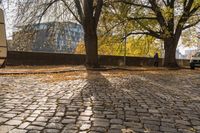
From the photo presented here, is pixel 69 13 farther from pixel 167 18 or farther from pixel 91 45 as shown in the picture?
pixel 167 18

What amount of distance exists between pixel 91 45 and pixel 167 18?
30.7ft

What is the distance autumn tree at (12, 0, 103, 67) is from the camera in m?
21.8

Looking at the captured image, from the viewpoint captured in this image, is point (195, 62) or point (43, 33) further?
point (195, 62)

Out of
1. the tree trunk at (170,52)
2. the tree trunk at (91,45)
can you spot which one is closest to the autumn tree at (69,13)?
the tree trunk at (91,45)

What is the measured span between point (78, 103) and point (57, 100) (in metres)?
0.71

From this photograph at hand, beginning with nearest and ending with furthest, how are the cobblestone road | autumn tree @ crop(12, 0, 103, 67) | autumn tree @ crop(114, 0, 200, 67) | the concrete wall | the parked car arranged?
1. the cobblestone road
2. autumn tree @ crop(12, 0, 103, 67)
3. the concrete wall
4. autumn tree @ crop(114, 0, 200, 67)
5. the parked car

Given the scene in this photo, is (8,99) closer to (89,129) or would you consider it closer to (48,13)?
(89,129)

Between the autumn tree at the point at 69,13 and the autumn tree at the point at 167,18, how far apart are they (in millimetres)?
6674

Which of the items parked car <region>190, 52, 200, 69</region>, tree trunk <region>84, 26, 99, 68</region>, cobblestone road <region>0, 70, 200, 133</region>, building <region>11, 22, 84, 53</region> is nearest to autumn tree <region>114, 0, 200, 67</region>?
parked car <region>190, 52, 200, 69</region>

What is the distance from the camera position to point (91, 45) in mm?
23047

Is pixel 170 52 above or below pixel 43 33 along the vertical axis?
below

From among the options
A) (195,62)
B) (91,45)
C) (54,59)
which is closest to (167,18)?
(195,62)

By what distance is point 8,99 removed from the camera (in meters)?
8.14

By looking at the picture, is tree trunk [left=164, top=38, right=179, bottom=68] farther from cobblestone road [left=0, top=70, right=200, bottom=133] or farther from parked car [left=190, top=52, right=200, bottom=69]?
cobblestone road [left=0, top=70, right=200, bottom=133]
